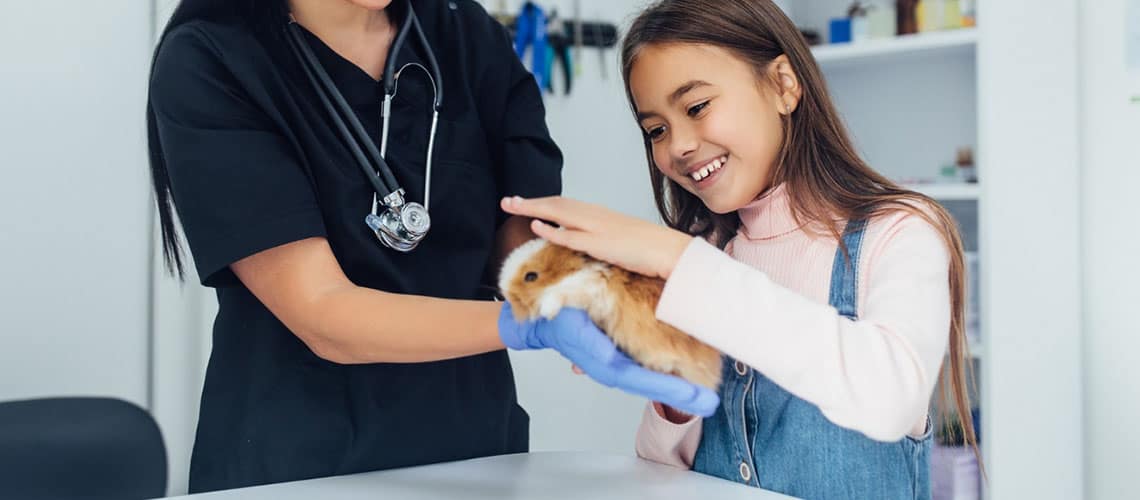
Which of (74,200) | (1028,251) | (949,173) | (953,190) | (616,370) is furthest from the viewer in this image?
(949,173)

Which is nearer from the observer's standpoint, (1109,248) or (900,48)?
(1109,248)

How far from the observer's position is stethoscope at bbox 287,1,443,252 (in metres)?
0.98

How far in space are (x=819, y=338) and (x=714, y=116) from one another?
321mm

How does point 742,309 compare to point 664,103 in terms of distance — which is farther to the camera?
point 664,103

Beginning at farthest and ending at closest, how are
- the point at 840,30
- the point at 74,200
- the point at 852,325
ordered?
the point at 840,30, the point at 74,200, the point at 852,325

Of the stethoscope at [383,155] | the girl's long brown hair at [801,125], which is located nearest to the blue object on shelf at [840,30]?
the girl's long brown hair at [801,125]

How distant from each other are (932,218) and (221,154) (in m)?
0.66

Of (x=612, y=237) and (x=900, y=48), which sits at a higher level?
(x=900, y=48)

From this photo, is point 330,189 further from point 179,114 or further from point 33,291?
point 33,291

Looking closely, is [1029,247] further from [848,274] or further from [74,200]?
[74,200]

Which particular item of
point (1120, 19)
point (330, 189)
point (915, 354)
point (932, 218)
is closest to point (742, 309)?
point (915, 354)

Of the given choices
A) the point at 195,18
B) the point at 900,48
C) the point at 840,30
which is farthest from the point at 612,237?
the point at 840,30

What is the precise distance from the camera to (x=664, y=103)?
3.43 feet

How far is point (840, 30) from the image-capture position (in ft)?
7.07
